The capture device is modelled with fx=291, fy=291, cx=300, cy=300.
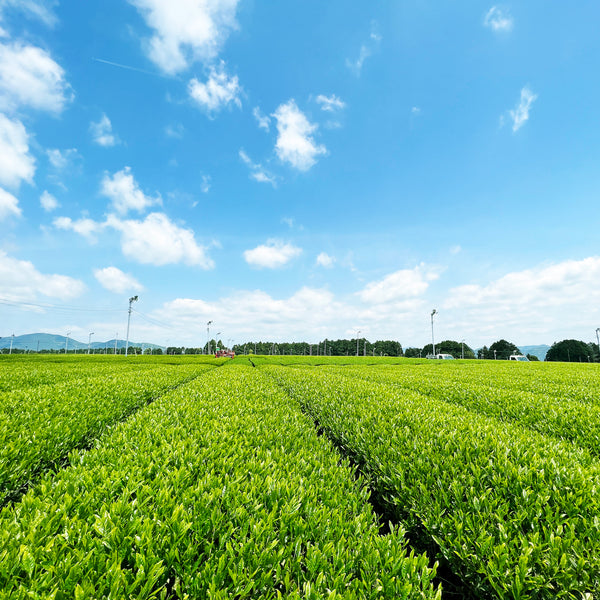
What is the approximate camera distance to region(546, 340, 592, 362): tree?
92.6m

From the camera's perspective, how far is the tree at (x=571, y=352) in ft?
304

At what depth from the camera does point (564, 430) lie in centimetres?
644

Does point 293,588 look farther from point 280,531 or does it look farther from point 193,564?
point 193,564

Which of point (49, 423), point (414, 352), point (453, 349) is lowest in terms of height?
point (414, 352)


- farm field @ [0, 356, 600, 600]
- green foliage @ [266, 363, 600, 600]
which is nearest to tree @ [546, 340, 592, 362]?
farm field @ [0, 356, 600, 600]

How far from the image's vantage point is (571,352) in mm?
93812

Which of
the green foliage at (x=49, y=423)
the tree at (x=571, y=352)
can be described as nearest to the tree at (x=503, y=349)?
the tree at (x=571, y=352)

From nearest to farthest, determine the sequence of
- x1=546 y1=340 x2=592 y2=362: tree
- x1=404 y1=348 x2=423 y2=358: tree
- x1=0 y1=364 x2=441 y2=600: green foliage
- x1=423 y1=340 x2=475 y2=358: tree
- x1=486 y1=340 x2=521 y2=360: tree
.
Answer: x1=0 y1=364 x2=441 y2=600: green foliage < x1=546 y1=340 x2=592 y2=362: tree < x1=486 y1=340 x2=521 y2=360: tree < x1=423 y1=340 x2=475 y2=358: tree < x1=404 y1=348 x2=423 y2=358: tree

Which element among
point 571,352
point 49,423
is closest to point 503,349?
point 571,352

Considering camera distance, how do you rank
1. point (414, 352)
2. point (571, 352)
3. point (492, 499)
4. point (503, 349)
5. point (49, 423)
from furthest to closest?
point (414, 352), point (503, 349), point (571, 352), point (49, 423), point (492, 499)

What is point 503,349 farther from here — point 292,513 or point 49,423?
point 49,423

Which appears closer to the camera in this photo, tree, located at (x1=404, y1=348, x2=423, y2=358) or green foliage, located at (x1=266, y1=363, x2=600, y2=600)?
green foliage, located at (x1=266, y1=363, x2=600, y2=600)

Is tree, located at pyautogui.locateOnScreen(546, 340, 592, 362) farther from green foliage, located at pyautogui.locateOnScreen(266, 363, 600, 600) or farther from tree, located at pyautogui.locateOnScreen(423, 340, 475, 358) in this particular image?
green foliage, located at pyautogui.locateOnScreen(266, 363, 600, 600)

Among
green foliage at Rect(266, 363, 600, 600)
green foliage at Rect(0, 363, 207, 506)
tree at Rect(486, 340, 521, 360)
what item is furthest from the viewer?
tree at Rect(486, 340, 521, 360)
